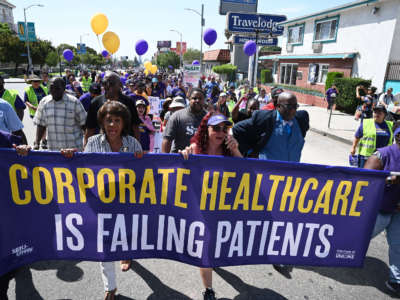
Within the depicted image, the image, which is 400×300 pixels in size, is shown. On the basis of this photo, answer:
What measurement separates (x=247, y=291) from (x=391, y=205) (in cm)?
170

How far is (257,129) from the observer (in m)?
3.53

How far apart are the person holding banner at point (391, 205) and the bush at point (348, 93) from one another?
15.9m

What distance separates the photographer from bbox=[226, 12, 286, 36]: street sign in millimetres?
29234

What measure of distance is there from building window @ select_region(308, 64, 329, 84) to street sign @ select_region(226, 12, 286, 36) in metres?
8.65

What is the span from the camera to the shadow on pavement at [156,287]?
9.65ft

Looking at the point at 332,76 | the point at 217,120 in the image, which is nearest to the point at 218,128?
the point at 217,120

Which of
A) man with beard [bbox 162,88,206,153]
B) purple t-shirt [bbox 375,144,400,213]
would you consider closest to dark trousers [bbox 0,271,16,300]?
man with beard [bbox 162,88,206,153]

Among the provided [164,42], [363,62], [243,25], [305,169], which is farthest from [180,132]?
[164,42]

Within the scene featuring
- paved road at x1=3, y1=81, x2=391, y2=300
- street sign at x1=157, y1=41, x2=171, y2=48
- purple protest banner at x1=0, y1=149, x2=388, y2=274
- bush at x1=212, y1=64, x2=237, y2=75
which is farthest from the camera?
street sign at x1=157, y1=41, x2=171, y2=48

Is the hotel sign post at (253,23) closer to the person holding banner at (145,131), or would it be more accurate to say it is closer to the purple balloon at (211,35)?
the purple balloon at (211,35)

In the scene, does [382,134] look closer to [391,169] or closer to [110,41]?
[391,169]

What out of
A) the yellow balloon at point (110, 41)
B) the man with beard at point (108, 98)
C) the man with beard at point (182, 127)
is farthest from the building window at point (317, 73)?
the man with beard at point (108, 98)

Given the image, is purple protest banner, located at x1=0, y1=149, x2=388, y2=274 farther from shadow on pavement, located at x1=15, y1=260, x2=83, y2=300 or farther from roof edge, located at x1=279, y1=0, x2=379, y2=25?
roof edge, located at x1=279, y1=0, x2=379, y2=25

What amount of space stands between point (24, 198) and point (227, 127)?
6.23 ft
